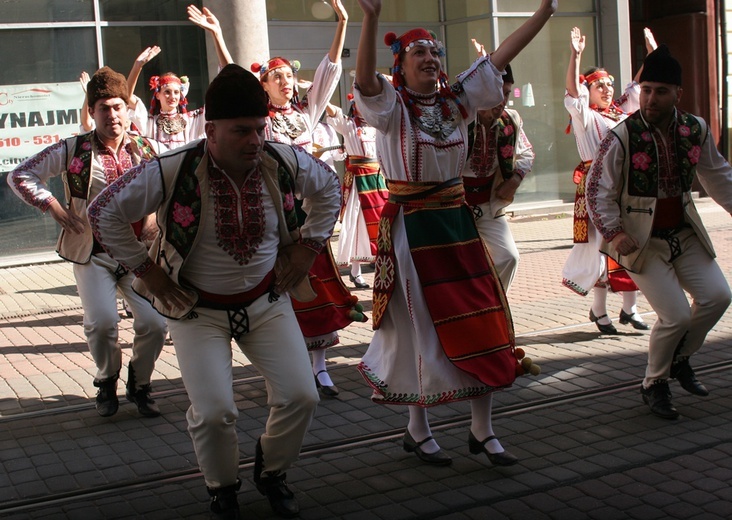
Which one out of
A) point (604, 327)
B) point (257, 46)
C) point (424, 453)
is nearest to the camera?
point (424, 453)

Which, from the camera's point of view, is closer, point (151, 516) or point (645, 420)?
point (151, 516)

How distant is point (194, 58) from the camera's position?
49.6 ft

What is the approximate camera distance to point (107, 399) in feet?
21.2

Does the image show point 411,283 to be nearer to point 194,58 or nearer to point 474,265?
point 474,265

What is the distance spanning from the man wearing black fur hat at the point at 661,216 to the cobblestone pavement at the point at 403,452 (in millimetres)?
437

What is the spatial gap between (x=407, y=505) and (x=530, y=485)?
0.63 meters

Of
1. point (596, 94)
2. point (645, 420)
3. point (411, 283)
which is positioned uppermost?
point (596, 94)

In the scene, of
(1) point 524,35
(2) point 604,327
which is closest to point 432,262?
(1) point 524,35

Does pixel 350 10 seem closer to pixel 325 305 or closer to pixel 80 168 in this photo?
pixel 325 305

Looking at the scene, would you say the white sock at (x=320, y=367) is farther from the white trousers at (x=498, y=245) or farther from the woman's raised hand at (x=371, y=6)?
the woman's raised hand at (x=371, y=6)

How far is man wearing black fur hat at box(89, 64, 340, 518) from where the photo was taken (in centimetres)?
434

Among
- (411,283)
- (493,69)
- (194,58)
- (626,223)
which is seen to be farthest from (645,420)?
(194,58)

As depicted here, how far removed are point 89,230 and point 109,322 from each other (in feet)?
1.96

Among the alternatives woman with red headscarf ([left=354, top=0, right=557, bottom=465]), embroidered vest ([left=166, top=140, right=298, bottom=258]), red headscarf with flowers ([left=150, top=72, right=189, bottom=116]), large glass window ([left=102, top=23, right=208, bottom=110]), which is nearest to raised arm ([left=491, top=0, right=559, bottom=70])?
woman with red headscarf ([left=354, top=0, right=557, bottom=465])
